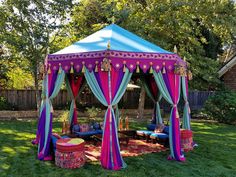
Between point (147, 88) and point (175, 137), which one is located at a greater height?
point (147, 88)

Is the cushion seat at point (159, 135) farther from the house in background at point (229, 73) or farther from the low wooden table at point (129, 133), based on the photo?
the house in background at point (229, 73)

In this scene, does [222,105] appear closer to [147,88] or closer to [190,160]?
[147,88]

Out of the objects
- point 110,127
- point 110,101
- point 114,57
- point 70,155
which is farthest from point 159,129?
point 70,155

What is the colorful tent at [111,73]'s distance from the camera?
7.33 metres

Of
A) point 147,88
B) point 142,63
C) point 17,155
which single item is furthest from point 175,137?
point 17,155

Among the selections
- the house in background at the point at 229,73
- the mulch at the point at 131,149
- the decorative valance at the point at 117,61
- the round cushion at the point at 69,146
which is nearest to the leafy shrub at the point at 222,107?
the house in background at the point at 229,73

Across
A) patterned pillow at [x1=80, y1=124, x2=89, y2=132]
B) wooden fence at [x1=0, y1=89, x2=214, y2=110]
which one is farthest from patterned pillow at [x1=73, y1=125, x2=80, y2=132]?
wooden fence at [x1=0, y1=89, x2=214, y2=110]

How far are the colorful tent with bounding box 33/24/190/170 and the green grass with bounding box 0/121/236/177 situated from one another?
392 mm

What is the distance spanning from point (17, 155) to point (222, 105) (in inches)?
457

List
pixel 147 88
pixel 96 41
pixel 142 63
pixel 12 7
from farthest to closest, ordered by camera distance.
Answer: pixel 12 7 → pixel 147 88 → pixel 96 41 → pixel 142 63

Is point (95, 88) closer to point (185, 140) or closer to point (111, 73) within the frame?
point (111, 73)

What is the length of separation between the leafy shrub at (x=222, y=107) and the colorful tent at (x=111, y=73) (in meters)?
7.54

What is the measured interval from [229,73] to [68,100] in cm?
1061

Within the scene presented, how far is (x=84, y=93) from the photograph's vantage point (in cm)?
1900
